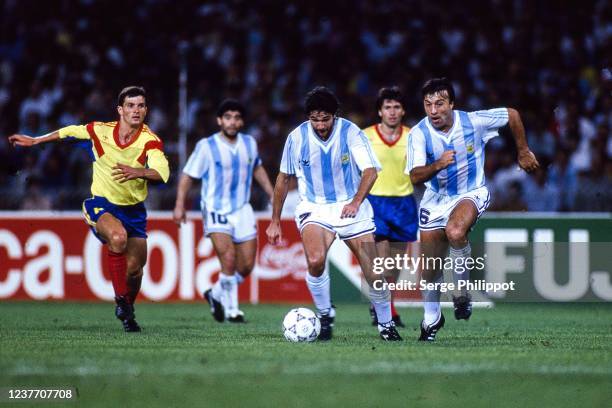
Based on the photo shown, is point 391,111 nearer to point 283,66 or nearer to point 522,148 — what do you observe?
point 522,148

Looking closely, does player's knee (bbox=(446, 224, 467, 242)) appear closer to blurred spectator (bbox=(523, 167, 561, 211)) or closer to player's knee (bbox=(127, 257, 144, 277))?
player's knee (bbox=(127, 257, 144, 277))

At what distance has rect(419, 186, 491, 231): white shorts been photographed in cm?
1013

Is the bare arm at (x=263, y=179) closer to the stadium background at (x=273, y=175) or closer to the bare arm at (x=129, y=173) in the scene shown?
the stadium background at (x=273, y=175)

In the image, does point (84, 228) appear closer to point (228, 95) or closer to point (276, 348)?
point (228, 95)

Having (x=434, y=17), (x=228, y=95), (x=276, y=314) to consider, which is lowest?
(x=276, y=314)

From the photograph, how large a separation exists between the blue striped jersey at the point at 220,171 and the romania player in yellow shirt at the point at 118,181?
205cm

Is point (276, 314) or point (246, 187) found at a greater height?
point (246, 187)

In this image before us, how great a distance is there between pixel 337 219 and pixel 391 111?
9.09 feet

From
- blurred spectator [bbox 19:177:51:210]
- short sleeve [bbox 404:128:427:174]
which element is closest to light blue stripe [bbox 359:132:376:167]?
short sleeve [bbox 404:128:427:174]

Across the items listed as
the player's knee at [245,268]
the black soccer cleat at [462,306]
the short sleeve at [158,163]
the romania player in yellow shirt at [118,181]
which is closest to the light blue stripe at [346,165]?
the black soccer cleat at [462,306]

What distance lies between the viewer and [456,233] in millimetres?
9938

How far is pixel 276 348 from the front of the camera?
367 inches

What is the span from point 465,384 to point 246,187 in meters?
6.54

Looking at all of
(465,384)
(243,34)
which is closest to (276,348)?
(465,384)
